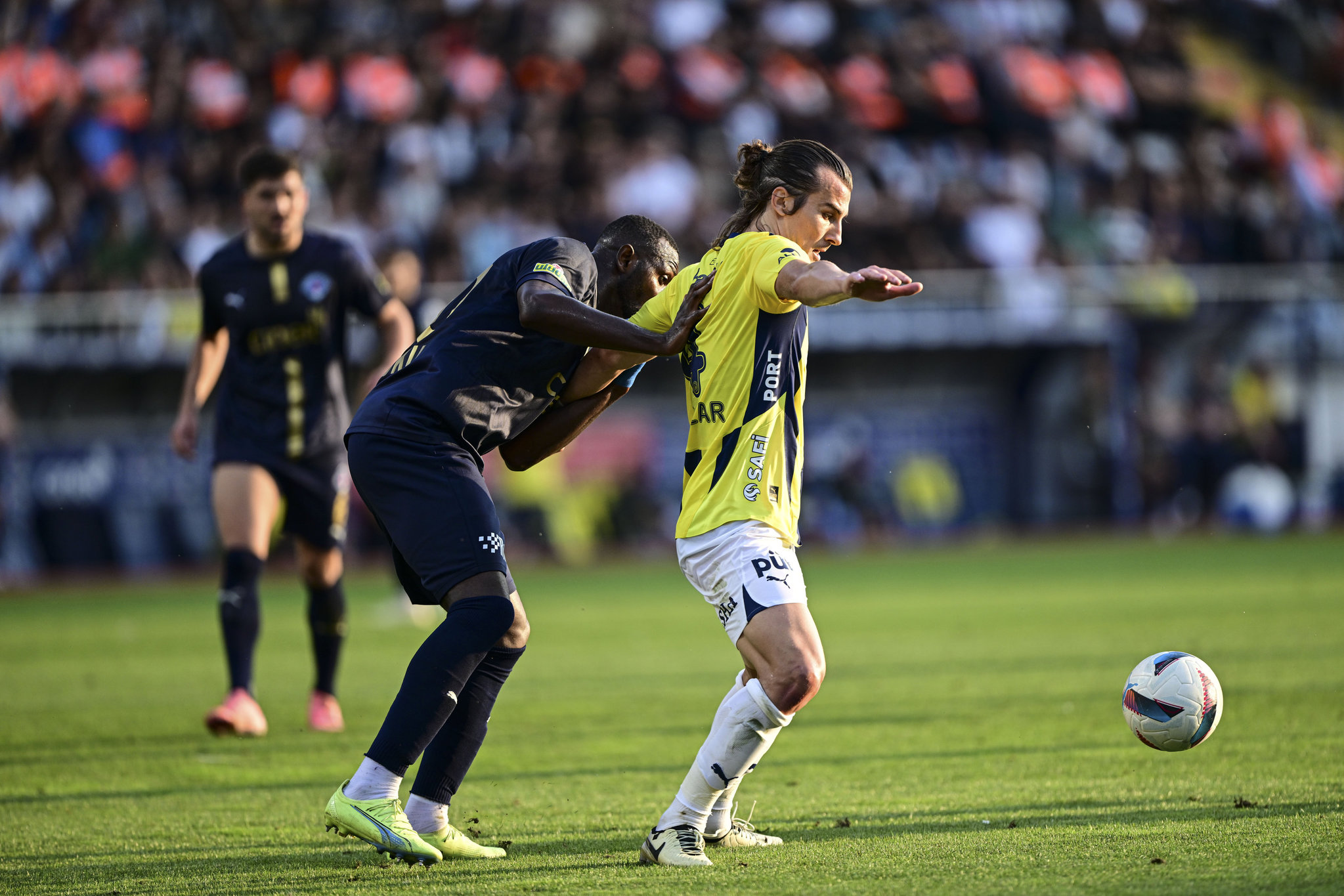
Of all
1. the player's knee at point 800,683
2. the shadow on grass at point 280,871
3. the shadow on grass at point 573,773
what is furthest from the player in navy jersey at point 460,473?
the shadow on grass at point 573,773

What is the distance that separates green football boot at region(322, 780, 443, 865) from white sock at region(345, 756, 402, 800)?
1 cm

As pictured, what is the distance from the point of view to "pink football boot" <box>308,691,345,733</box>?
7.20 meters

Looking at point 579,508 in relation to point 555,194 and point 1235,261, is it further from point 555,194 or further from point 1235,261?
point 1235,261

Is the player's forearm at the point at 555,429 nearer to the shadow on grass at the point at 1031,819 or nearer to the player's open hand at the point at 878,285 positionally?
the player's open hand at the point at 878,285

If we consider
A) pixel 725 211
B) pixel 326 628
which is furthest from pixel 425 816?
pixel 725 211

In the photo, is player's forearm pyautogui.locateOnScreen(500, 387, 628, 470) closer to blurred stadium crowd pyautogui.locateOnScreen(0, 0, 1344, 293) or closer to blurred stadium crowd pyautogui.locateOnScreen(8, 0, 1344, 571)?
blurred stadium crowd pyautogui.locateOnScreen(8, 0, 1344, 571)

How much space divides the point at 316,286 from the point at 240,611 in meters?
1.64

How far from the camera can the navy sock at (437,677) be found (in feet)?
13.7

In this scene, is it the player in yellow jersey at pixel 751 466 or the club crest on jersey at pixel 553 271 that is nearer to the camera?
the player in yellow jersey at pixel 751 466

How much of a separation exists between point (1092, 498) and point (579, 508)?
320 inches

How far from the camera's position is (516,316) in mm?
4559

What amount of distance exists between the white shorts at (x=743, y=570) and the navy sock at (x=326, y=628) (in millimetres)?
3437

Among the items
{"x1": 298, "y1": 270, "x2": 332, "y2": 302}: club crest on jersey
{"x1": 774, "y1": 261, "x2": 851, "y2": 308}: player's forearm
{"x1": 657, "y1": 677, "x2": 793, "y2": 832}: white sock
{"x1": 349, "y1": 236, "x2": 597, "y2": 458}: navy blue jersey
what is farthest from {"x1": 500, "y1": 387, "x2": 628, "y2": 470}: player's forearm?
{"x1": 298, "y1": 270, "x2": 332, "y2": 302}: club crest on jersey

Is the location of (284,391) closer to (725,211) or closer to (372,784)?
(372,784)
